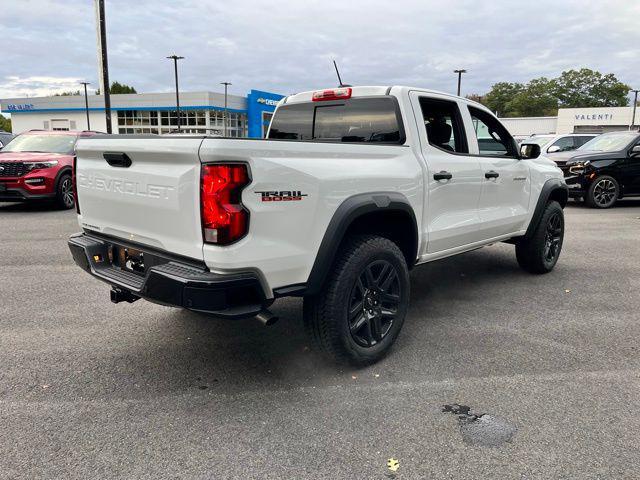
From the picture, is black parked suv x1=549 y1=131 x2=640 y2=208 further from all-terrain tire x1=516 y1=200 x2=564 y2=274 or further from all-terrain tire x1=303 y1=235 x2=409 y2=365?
all-terrain tire x1=303 y1=235 x2=409 y2=365

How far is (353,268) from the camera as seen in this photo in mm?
3236

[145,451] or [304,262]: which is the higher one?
[304,262]

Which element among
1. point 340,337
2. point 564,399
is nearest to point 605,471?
point 564,399

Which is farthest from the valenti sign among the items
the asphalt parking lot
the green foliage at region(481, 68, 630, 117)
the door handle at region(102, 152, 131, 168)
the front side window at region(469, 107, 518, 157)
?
the door handle at region(102, 152, 131, 168)

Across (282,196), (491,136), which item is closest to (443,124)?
(491,136)

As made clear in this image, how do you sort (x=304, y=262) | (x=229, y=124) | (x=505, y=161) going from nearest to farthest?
(x=304, y=262)
(x=505, y=161)
(x=229, y=124)

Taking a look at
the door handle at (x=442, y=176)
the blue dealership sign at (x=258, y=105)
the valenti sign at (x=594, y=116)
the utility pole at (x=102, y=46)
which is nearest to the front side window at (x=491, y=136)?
the door handle at (x=442, y=176)

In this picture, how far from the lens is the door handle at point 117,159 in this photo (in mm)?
3120

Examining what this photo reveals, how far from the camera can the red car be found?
10031mm

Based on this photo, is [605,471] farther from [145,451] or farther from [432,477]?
[145,451]

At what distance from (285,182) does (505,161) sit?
9.63ft

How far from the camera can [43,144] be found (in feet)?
36.8

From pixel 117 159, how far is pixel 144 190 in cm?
36

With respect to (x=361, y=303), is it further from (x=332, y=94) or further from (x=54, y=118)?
(x=54, y=118)
